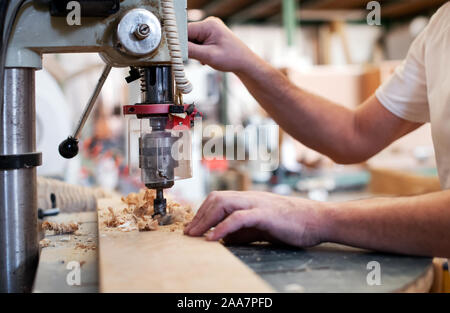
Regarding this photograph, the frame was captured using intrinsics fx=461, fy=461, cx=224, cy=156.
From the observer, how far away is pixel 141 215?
995mm

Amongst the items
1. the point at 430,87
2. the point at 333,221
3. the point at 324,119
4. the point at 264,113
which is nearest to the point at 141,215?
the point at 333,221

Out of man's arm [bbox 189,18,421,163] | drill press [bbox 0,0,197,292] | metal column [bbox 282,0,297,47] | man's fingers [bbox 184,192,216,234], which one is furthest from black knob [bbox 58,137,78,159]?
metal column [bbox 282,0,297,47]

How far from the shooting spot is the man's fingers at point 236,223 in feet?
2.62

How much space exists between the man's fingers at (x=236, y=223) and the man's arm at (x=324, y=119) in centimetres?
49

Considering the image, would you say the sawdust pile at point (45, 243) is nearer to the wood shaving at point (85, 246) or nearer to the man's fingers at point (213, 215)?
the wood shaving at point (85, 246)

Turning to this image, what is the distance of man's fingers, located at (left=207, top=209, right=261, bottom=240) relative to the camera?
0.80 meters

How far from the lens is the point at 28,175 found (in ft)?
2.51

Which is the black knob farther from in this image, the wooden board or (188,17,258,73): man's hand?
(188,17,258,73): man's hand

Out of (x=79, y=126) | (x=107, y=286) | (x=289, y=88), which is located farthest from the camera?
(x=289, y=88)

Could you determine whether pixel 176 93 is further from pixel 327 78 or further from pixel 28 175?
pixel 327 78

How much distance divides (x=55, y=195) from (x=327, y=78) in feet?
10.4

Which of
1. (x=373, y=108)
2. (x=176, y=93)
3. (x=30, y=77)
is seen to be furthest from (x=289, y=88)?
(x=30, y=77)

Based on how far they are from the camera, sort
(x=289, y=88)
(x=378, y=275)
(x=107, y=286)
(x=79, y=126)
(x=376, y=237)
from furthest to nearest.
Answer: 1. (x=289, y=88)
2. (x=79, y=126)
3. (x=376, y=237)
4. (x=378, y=275)
5. (x=107, y=286)

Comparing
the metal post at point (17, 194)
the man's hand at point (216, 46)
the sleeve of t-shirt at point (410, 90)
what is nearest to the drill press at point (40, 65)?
the metal post at point (17, 194)
